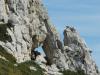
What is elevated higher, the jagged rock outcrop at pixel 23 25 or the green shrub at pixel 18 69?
the jagged rock outcrop at pixel 23 25

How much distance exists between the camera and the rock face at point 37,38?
9756 centimetres

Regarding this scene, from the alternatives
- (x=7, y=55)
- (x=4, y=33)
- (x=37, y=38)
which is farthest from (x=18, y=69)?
(x=37, y=38)

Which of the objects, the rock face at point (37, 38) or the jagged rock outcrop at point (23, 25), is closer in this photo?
the jagged rock outcrop at point (23, 25)

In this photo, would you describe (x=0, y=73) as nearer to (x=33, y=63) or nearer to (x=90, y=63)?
(x=33, y=63)

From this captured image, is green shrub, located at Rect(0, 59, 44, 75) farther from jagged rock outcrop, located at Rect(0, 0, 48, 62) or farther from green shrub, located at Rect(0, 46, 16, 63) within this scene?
jagged rock outcrop, located at Rect(0, 0, 48, 62)

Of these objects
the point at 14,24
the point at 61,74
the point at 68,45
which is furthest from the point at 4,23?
the point at 68,45

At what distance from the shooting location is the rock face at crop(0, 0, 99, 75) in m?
97.6

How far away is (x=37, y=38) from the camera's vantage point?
10856 centimetres

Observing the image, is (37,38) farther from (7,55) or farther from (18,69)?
(18,69)

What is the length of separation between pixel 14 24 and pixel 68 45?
22065 mm

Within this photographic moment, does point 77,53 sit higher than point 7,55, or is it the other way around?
point 77,53

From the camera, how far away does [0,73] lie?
7281 centimetres

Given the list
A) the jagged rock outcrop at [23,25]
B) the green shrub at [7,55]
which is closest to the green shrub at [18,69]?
the green shrub at [7,55]

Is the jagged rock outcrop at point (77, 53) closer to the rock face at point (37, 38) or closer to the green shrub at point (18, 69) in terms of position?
the rock face at point (37, 38)
